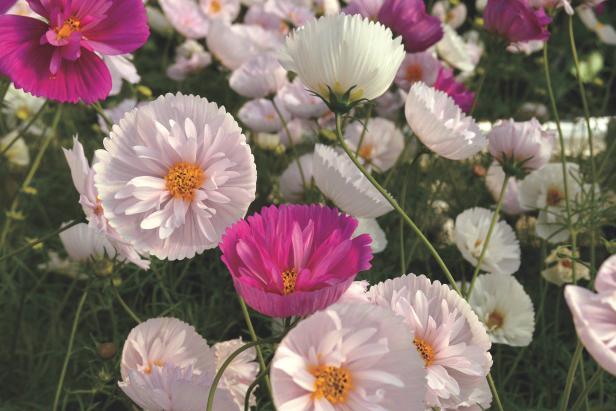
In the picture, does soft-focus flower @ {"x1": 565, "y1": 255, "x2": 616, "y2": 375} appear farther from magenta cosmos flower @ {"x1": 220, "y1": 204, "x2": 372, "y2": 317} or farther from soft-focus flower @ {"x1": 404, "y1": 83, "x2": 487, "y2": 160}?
soft-focus flower @ {"x1": 404, "y1": 83, "x2": 487, "y2": 160}

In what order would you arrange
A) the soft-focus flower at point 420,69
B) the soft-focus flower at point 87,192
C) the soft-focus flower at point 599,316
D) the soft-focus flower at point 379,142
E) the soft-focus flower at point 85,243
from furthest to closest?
the soft-focus flower at point 379,142, the soft-focus flower at point 420,69, the soft-focus flower at point 85,243, the soft-focus flower at point 87,192, the soft-focus flower at point 599,316

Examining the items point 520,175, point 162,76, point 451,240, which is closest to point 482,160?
point 451,240

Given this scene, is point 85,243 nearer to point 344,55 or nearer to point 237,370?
point 237,370

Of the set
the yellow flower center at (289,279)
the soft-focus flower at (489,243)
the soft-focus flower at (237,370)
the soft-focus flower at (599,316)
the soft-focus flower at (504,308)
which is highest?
the soft-focus flower at (599,316)

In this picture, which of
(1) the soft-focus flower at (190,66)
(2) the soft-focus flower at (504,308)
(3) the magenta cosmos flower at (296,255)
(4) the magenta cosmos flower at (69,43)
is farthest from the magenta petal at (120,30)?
(1) the soft-focus flower at (190,66)

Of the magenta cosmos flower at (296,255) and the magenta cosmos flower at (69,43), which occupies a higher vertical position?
the magenta cosmos flower at (69,43)

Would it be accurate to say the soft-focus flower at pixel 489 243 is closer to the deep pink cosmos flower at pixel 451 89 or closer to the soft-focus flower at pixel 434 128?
the deep pink cosmos flower at pixel 451 89

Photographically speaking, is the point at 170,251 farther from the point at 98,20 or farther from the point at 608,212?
the point at 608,212
